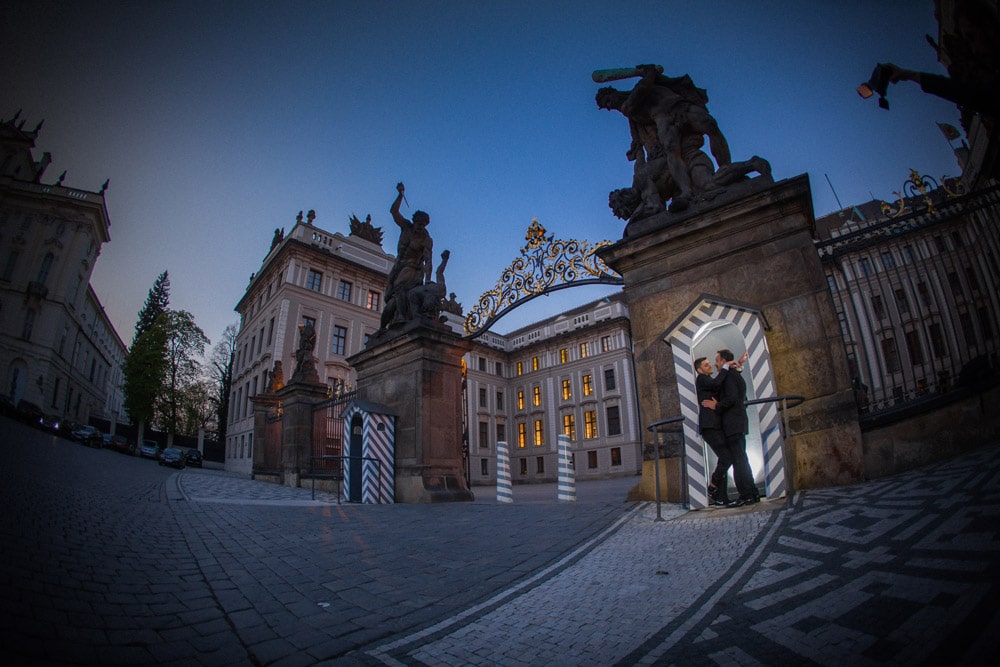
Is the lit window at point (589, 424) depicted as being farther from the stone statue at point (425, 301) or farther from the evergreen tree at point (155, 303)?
the evergreen tree at point (155, 303)

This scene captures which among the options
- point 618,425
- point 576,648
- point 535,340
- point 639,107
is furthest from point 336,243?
point 576,648

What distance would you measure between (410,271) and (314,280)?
82.7 ft

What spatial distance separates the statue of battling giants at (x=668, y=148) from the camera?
22.5 ft

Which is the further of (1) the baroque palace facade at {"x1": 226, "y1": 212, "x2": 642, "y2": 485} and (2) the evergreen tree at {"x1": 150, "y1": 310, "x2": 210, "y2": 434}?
(2) the evergreen tree at {"x1": 150, "y1": 310, "x2": 210, "y2": 434}

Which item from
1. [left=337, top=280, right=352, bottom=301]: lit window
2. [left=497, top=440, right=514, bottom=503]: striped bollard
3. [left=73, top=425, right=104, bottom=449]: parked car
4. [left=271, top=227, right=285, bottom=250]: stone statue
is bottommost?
[left=497, top=440, right=514, bottom=503]: striped bollard

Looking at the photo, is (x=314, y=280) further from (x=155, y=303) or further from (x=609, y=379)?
(x=155, y=303)

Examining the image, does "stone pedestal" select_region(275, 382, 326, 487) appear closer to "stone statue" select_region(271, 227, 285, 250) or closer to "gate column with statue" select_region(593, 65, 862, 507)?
"gate column with statue" select_region(593, 65, 862, 507)

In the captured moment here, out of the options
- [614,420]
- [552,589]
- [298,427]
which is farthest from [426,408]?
[614,420]

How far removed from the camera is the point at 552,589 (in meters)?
3.06

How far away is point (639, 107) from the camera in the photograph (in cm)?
779

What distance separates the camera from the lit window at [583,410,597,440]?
39969mm

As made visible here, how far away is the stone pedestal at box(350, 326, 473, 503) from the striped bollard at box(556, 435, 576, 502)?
7.05 ft

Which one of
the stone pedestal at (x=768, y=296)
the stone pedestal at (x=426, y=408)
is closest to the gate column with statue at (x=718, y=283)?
the stone pedestal at (x=768, y=296)

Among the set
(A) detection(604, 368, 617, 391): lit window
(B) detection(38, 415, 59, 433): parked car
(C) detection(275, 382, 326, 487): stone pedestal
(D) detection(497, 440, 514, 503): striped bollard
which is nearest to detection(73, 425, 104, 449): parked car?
(C) detection(275, 382, 326, 487): stone pedestal
